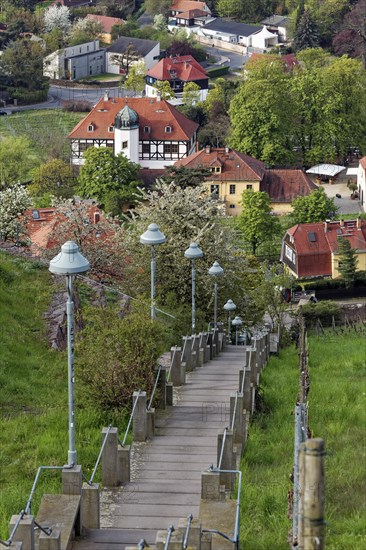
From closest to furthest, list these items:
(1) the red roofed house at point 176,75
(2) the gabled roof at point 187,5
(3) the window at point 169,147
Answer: (3) the window at point 169,147, (1) the red roofed house at point 176,75, (2) the gabled roof at point 187,5

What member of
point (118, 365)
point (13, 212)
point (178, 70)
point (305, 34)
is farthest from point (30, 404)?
point (305, 34)

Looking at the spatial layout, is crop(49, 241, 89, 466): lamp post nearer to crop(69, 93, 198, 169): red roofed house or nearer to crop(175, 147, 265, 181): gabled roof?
crop(175, 147, 265, 181): gabled roof

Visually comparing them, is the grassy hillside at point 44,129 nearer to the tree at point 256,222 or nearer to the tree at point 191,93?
the tree at point 191,93

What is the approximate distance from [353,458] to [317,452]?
7849 mm

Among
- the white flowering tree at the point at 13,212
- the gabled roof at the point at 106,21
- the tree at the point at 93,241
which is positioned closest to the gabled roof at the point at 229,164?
the white flowering tree at the point at 13,212

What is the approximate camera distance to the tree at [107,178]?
6153cm

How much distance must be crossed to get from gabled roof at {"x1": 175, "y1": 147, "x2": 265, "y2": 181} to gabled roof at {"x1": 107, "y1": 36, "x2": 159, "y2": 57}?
35.1 metres

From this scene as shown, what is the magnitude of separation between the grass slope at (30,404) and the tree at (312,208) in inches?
1356

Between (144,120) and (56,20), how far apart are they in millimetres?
39647

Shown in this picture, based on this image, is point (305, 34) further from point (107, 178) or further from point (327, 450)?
point (327, 450)

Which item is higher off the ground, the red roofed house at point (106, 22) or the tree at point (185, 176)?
the red roofed house at point (106, 22)

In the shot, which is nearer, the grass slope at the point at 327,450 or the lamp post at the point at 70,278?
the grass slope at the point at 327,450

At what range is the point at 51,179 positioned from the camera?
212 ft

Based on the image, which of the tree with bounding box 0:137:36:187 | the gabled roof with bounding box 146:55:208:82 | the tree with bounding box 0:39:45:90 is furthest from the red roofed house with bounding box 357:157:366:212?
the tree with bounding box 0:39:45:90
